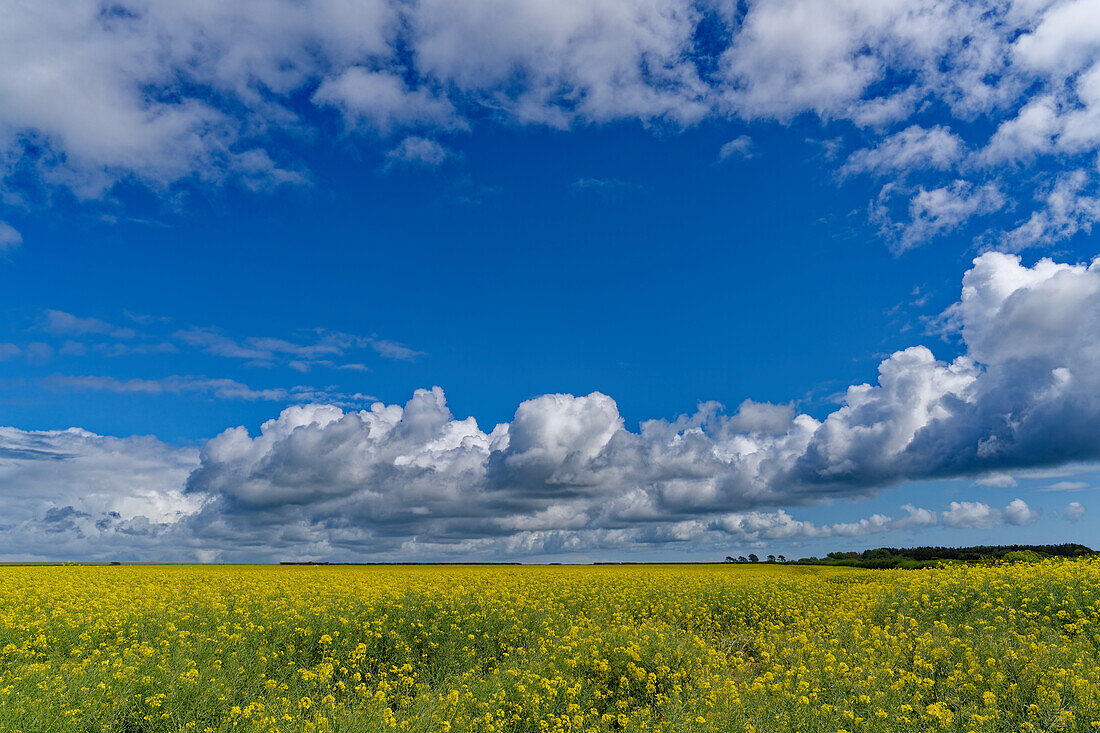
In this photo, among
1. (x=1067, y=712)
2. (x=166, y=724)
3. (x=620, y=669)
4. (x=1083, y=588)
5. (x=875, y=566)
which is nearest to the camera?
(x=1067, y=712)

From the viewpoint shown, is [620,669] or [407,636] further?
[407,636]

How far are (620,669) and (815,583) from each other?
24.9 metres

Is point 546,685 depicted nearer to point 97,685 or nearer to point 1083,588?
point 97,685

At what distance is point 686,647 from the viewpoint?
15.2 meters

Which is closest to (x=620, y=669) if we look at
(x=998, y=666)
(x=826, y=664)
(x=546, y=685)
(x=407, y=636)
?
(x=546, y=685)

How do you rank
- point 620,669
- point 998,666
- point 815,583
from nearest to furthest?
point 998,666
point 620,669
point 815,583

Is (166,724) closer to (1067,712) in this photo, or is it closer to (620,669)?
(620,669)

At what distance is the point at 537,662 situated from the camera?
13711 millimetres

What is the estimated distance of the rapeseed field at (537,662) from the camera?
32.6 ft

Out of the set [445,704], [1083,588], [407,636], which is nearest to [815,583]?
[1083,588]

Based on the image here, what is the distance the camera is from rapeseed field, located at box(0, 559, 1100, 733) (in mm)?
9945

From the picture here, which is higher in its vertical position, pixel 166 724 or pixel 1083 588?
pixel 1083 588

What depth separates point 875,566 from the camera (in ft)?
197

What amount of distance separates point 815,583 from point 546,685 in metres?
28.1
